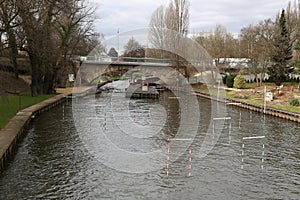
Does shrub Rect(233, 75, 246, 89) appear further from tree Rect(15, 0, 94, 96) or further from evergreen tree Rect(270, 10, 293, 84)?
tree Rect(15, 0, 94, 96)

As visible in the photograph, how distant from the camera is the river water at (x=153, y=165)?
40.6 feet

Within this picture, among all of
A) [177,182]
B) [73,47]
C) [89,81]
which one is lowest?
[177,182]

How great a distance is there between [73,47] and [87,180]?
37.0m

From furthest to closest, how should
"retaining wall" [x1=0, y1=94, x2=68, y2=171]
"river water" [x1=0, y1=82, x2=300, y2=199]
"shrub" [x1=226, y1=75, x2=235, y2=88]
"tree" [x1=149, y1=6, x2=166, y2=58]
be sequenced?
1. "tree" [x1=149, y1=6, x2=166, y2=58]
2. "shrub" [x1=226, y1=75, x2=235, y2=88]
3. "retaining wall" [x1=0, y1=94, x2=68, y2=171]
4. "river water" [x1=0, y1=82, x2=300, y2=199]

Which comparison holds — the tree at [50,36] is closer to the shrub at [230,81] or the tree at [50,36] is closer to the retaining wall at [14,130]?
the retaining wall at [14,130]

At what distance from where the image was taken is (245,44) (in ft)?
206

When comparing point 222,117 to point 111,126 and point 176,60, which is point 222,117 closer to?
point 111,126

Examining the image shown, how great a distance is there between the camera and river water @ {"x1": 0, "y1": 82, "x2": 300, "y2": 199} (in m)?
12.4

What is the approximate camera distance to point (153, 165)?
607 inches

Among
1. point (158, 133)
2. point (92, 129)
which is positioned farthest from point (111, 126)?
point (158, 133)

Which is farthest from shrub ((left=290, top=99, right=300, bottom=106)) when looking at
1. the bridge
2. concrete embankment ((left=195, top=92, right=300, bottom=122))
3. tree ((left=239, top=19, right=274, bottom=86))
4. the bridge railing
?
the bridge railing

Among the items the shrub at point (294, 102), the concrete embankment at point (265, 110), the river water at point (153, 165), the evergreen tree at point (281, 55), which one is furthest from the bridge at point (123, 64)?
the river water at point (153, 165)

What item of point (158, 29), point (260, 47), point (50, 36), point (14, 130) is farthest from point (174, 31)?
point (14, 130)

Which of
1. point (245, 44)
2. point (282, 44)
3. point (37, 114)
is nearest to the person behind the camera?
Answer: point (37, 114)
